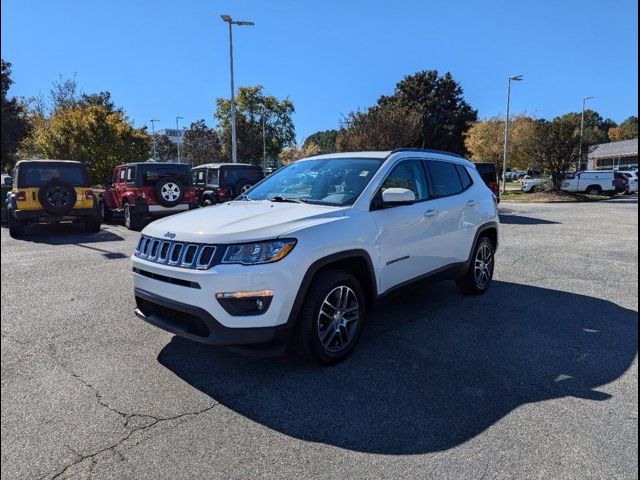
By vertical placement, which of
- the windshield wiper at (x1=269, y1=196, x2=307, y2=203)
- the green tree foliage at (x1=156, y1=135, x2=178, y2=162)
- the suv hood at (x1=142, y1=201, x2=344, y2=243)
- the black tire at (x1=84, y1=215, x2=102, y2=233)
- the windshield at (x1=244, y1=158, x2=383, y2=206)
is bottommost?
the black tire at (x1=84, y1=215, x2=102, y2=233)

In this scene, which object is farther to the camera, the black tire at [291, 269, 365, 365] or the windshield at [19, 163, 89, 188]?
the windshield at [19, 163, 89, 188]

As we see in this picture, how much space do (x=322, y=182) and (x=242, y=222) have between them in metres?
1.25

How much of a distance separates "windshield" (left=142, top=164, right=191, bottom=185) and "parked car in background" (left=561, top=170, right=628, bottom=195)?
23.0 metres

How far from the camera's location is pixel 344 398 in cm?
322

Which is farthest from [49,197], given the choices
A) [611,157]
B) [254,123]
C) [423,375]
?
[611,157]

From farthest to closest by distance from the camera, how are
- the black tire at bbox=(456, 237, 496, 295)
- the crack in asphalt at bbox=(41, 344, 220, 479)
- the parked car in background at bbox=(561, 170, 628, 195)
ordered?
1. the parked car in background at bbox=(561, 170, 628, 195)
2. the black tire at bbox=(456, 237, 496, 295)
3. the crack in asphalt at bbox=(41, 344, 220, 479)

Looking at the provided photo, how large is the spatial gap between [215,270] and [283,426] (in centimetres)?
111

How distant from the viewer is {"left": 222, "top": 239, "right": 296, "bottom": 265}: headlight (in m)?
3.23

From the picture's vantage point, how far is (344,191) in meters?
4.25

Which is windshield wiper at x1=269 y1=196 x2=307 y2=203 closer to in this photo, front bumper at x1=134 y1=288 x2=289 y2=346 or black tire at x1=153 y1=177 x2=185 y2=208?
front bumper at x1=134 y1=288 x2=289 y2=346

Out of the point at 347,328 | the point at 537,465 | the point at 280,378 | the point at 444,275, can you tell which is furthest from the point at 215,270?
the point at 444,275

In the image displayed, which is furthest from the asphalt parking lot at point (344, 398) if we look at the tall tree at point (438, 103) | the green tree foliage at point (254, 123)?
the green tree foliage at point (254, 123)

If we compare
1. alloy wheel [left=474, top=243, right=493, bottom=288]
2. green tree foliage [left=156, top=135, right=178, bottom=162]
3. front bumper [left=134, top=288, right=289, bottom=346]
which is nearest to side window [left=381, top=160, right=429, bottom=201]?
alloy wheel [left=474, top=243, right=493, bottom=288]

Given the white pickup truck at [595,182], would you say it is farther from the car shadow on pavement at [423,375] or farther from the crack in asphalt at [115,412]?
the crack in asphalt at [115,412]
